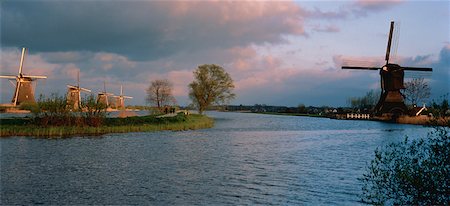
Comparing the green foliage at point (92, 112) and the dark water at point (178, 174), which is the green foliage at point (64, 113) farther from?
the dark water at point (178, 174)

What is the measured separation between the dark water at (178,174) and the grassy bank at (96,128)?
673 cm

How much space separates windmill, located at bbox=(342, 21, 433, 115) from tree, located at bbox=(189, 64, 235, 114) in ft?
87.8

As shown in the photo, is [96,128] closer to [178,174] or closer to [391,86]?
[178,174]

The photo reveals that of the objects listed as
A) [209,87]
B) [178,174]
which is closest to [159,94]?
[209,87]

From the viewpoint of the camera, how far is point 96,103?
1545 inches

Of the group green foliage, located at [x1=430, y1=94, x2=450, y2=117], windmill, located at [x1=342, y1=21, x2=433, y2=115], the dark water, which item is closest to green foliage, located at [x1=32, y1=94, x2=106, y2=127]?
the dark water

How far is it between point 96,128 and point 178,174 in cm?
2304

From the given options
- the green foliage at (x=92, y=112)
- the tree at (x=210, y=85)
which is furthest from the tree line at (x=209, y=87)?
the green foliage at (x=92, y=112)

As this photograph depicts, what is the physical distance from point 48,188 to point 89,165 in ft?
17.6

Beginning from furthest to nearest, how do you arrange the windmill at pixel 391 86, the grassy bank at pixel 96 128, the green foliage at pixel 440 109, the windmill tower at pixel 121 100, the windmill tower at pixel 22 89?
the windmill tower at pixel 121 100 < the windmill tower at pixel 22 89 < the windmill at pixel 391 86 < the grassy bank at pixel 96 128 < the green foliage at pixel 440 109

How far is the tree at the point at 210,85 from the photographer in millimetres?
76819

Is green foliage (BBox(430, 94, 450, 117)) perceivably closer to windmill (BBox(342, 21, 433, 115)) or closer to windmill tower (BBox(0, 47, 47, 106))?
windmill (BBox(342, 21, 433, 115))

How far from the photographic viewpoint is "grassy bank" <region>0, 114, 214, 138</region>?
113 feet

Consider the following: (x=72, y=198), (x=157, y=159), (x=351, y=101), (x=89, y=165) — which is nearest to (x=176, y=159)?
(x=157, y=159)
